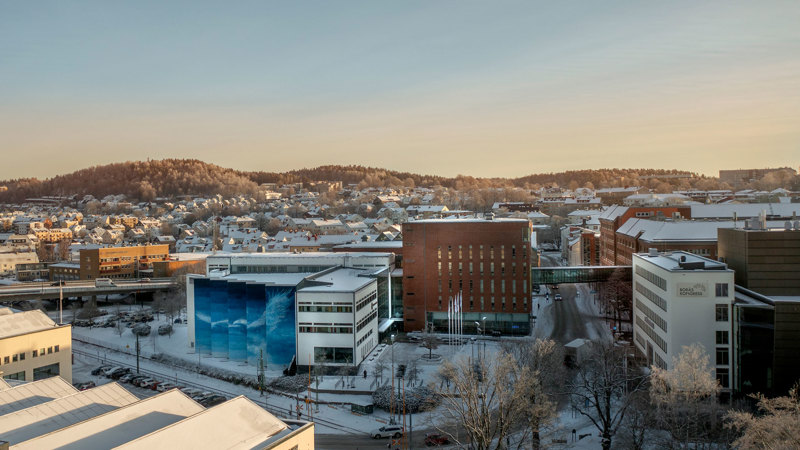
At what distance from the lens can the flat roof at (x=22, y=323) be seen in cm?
2794

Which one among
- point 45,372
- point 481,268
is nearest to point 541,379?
point 481,268

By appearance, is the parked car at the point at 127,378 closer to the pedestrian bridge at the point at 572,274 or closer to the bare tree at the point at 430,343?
the bare tree at the point at 430,343

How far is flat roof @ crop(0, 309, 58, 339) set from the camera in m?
27.9

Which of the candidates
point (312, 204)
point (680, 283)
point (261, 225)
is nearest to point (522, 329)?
point (680, 283)

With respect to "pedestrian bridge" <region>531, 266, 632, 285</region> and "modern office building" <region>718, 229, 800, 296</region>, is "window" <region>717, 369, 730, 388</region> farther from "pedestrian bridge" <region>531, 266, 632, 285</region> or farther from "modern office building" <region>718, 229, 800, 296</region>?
"pedestrian bridge" <region>531, 266, 632, 285</region>

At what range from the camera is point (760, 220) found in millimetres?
31609

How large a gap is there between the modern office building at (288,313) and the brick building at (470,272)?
249 cm

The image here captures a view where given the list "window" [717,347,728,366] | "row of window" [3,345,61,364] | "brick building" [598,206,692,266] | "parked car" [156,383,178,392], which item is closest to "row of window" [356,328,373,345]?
"parked car" [156,383,178,392]

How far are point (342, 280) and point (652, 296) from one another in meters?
18.5

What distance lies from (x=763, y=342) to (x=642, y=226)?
90.5ft

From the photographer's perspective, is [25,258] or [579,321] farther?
[25,258]

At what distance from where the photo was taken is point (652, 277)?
30.5 m

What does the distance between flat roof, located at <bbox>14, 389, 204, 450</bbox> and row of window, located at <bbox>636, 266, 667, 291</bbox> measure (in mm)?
21948

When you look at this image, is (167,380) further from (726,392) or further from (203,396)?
(726,392)
